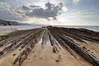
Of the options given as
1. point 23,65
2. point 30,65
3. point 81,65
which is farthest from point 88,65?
point 23,65

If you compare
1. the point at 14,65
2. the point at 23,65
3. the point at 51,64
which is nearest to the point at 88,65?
the point at 51,64

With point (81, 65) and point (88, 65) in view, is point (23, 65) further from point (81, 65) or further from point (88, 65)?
point (88, 65)

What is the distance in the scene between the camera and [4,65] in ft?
8.08

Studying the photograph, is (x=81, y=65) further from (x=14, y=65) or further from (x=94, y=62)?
(x=14, y=65)

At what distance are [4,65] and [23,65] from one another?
920mm

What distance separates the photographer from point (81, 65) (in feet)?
8.38

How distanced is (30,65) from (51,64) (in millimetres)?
986

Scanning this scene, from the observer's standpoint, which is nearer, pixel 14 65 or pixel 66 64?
pixel 14 65

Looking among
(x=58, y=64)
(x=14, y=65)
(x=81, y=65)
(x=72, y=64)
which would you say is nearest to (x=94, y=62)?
(x=81, y=65)

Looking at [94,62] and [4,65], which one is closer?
[4,65]

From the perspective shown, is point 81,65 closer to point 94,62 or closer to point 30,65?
point 94,62

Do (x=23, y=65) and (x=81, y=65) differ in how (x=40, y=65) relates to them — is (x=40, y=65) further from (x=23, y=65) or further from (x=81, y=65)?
(x=81, y=65)

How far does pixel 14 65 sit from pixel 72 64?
9.02 ft

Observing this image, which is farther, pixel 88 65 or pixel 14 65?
pixel 88 65
